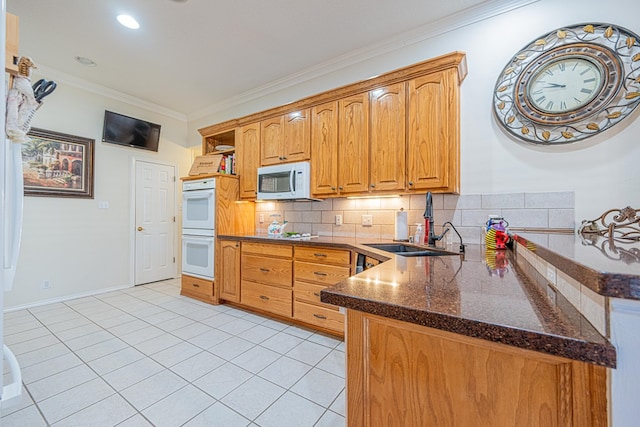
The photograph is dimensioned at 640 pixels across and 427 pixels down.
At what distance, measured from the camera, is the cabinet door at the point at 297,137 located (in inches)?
112

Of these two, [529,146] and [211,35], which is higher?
[211,35]

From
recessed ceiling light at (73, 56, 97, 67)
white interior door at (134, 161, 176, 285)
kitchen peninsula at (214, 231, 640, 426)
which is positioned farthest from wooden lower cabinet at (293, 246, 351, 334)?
recessed ceiling light at (73, 56, 97, 67)

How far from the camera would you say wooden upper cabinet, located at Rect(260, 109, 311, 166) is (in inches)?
113

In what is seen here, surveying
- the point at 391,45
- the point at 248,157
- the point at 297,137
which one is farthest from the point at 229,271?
the point at 391,45

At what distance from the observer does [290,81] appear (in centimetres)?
340

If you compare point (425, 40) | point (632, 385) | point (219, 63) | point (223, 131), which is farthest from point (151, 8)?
point (632, 385)

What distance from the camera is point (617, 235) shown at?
1.36 metres

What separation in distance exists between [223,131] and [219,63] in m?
0.84

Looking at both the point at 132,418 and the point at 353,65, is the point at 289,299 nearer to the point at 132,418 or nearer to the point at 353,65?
the point at 132,418

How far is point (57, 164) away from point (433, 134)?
14.2 feet

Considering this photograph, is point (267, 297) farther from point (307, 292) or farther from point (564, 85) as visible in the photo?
point (564, 85)

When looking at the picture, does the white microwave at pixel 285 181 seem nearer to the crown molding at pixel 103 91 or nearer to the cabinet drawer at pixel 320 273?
the cabinet drawer at pixel 320 273

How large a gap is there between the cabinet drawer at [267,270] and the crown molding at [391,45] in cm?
225

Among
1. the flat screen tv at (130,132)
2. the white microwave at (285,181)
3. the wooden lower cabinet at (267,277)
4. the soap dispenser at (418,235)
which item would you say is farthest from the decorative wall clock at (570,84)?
the flat screen tv at (130,132)
